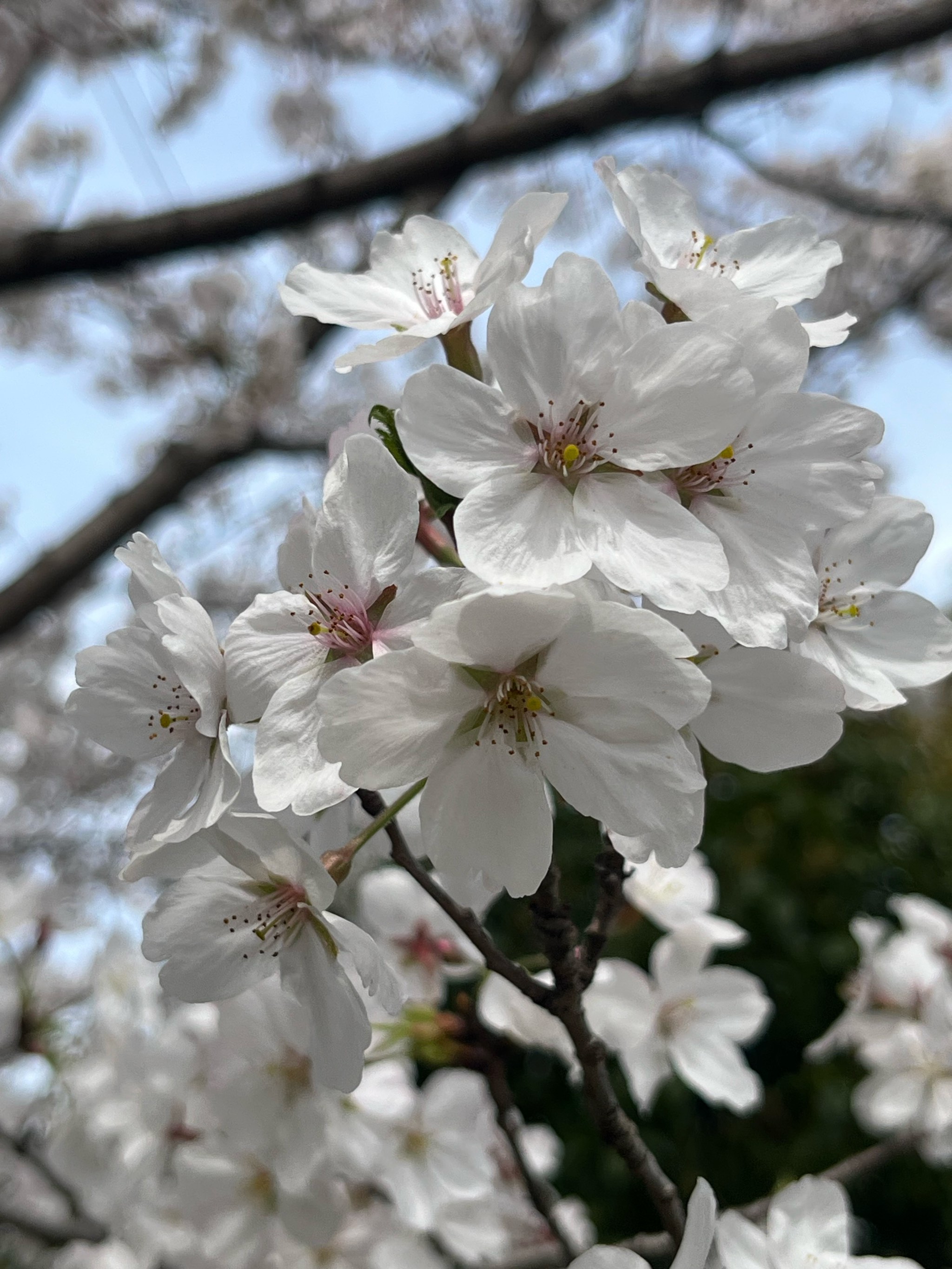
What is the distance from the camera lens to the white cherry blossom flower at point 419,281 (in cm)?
62

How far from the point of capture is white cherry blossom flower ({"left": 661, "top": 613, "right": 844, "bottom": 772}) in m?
0.58

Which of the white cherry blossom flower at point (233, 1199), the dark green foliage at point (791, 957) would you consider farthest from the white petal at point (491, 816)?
the dark green foliage at point (791, 957)

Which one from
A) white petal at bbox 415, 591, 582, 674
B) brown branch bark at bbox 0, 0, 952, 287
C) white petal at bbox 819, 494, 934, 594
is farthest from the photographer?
brown branch bark at bbox 0, 0, 952, 287

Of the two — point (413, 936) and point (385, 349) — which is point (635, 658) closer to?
point (385, 349)

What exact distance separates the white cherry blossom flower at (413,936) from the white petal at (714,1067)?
0.24 metres

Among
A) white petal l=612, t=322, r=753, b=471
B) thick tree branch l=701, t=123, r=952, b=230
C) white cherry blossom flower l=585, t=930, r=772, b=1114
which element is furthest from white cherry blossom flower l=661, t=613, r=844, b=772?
thick tree branch l=701, t=123, r=952, b=230

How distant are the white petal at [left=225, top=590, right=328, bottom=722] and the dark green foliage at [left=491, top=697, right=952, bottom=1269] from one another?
1.26 meters

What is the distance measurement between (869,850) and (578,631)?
251 centimetres

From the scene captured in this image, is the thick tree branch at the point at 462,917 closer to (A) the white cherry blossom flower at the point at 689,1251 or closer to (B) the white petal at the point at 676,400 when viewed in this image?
(A) the white cherry blossom flower at the point at 689,1251

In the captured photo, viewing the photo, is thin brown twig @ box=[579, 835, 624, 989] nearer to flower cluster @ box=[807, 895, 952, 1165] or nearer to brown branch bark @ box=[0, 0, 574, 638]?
flower cluster @ box=[807, 895, 952, 1165]

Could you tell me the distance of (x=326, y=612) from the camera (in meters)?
0.60

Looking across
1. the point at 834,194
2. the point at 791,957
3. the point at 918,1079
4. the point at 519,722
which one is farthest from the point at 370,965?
the point at 834,194

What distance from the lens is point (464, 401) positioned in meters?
0.57

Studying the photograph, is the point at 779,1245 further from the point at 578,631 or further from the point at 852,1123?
the point at 852,1123
